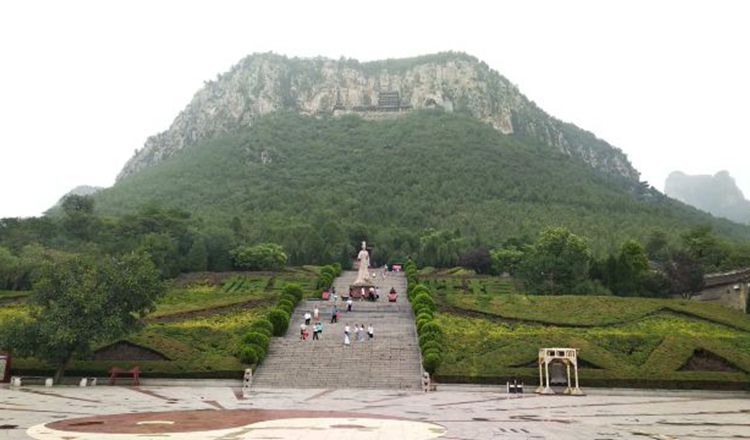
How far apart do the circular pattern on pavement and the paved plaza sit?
0.03 metres

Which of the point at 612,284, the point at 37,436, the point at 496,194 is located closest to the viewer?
the point at 37,436

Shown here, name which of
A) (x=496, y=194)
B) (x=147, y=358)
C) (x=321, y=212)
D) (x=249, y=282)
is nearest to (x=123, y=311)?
(x=147, y=358)

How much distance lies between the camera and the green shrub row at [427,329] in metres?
31.1

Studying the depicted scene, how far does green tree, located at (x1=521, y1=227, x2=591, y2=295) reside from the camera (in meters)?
51.6

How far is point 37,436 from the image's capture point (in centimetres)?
1499

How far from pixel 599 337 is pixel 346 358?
14471mm

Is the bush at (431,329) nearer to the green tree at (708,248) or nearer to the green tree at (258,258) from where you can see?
the green tree at (258,258)

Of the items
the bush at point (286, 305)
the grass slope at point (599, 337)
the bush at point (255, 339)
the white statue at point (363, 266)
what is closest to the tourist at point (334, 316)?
the bush at point (286, 305)

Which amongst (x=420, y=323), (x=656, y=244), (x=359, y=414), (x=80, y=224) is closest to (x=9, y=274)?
(x=80, y=224)

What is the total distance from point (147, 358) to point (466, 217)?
61.8 meters

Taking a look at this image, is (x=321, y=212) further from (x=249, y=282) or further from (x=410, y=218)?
(x=249, y=282)

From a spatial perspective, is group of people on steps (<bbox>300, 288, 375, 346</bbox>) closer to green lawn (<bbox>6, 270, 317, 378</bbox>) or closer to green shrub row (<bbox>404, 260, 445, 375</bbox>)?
green shrub row (<bbox>404, 260, 445, 375</bbox>)

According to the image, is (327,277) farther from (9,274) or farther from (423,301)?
(9,274)

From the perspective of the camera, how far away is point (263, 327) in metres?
35.9
